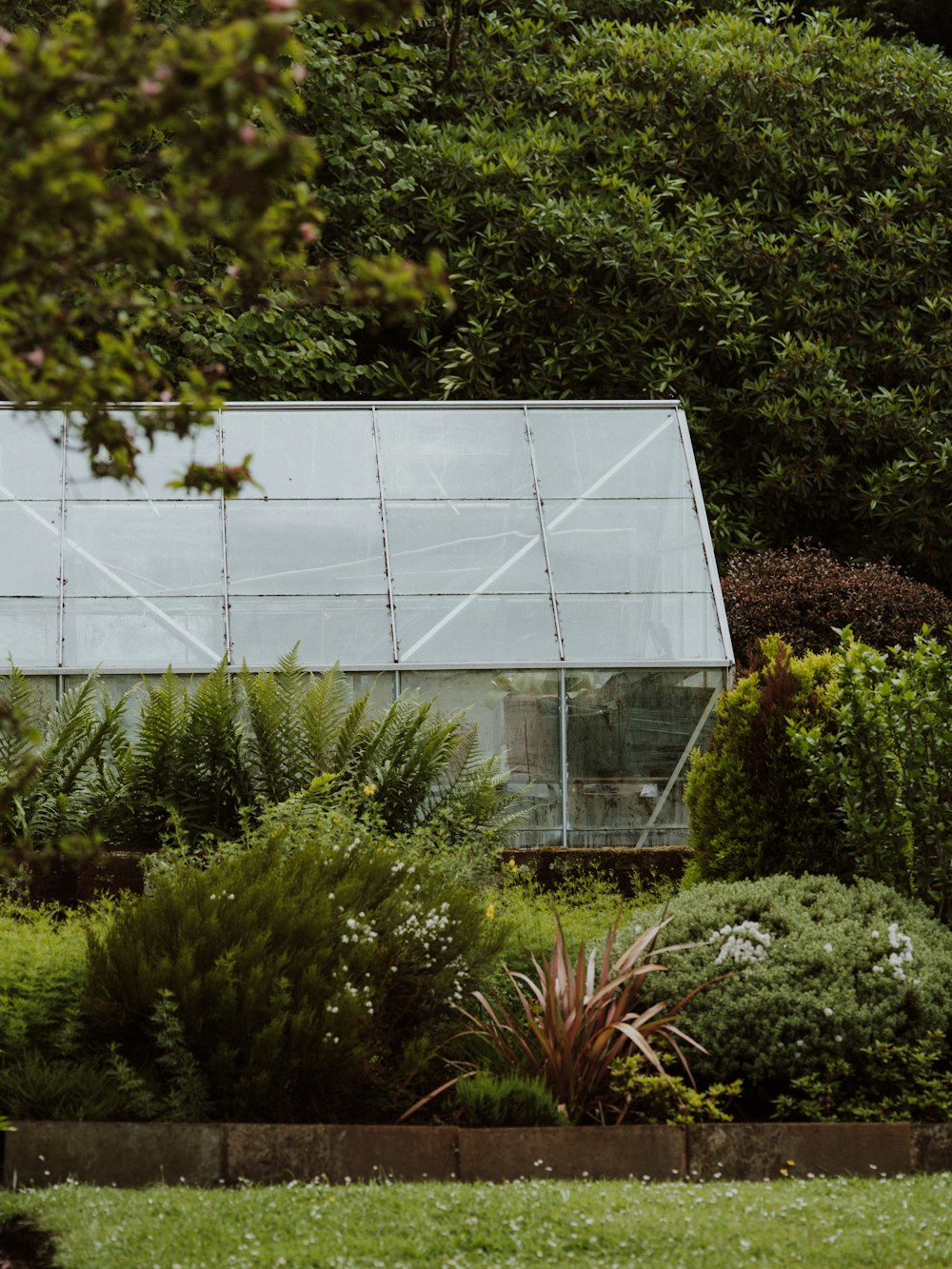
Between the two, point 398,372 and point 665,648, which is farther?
point 398,372

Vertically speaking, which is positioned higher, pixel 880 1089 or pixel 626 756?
pixel 626 756

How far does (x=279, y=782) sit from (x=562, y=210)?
10459 millimetres

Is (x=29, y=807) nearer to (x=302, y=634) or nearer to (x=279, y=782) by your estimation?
(x=279, y=782)

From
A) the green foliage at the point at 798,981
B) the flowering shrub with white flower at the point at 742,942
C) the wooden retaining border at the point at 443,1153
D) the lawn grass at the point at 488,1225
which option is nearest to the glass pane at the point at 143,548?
the green foliage at the point at 798,981

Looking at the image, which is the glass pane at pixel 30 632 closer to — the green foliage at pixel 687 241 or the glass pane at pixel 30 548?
the glass pane at pixel 30 548

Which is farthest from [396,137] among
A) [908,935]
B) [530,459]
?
[908,935]

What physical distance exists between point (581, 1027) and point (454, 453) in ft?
23.4

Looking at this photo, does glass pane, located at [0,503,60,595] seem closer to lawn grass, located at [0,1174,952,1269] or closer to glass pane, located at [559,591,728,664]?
glass pane, located at [559,591,728,664]

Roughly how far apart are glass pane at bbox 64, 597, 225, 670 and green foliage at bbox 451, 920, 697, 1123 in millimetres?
4697

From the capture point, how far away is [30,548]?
34.3ft

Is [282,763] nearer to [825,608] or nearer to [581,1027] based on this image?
[581,1027]

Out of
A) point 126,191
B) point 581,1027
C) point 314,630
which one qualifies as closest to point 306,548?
point 314,630

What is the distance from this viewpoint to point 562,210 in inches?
656

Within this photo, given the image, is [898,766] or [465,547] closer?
[898,766]
